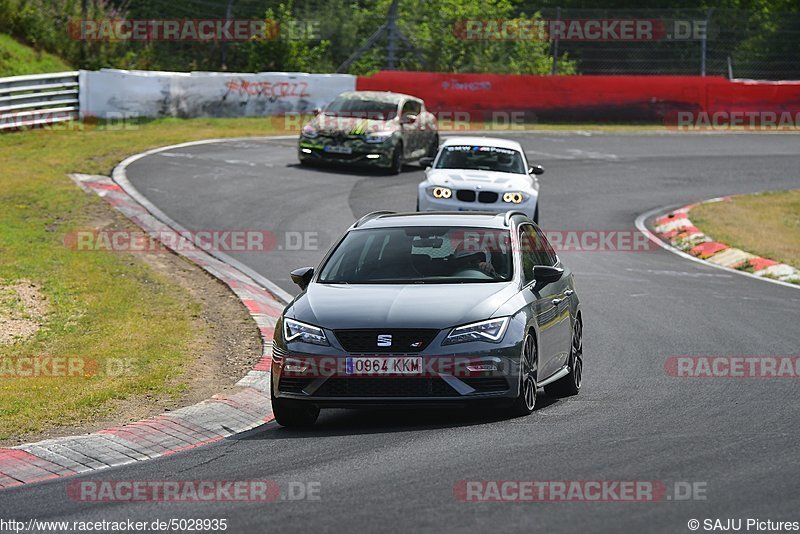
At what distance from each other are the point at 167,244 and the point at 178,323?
5164 millimetres

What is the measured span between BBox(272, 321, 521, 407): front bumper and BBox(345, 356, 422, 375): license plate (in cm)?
3

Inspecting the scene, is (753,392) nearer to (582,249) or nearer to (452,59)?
(582,249)

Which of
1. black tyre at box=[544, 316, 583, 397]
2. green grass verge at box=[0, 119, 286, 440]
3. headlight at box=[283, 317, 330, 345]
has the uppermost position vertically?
headlight at box=[283, 317, 330, 345]

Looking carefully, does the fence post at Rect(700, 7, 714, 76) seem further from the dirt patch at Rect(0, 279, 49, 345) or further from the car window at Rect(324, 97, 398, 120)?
the dirt patch at Rect(0, 279, 49, 345)

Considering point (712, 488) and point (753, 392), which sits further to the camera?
point (753, 392)

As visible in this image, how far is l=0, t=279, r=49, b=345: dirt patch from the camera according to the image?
42.8ft

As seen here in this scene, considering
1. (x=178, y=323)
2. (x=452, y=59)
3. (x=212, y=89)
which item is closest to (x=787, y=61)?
(x=452, y=59)

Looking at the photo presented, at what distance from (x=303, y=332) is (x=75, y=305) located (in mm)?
5697

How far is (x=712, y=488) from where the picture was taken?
23.7 feet
